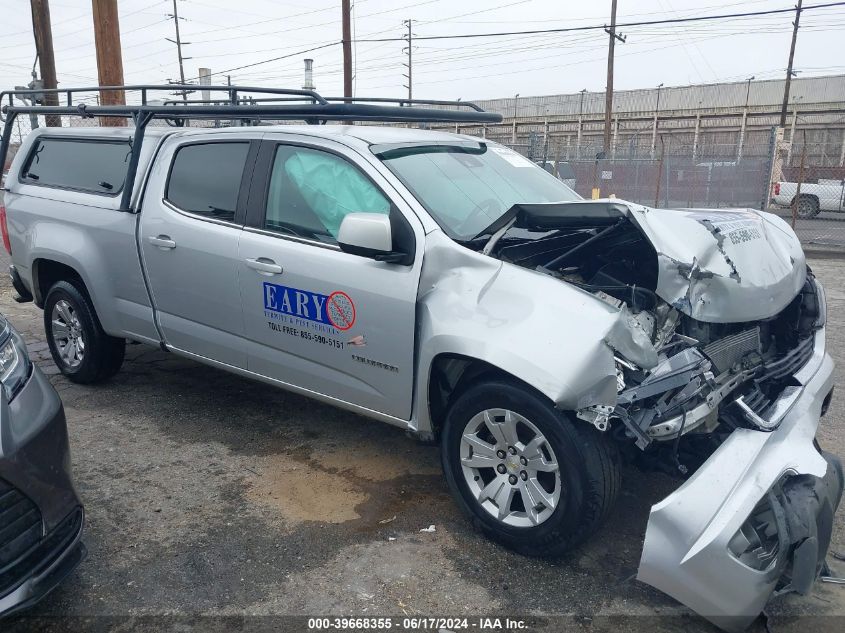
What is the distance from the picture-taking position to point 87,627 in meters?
2.65

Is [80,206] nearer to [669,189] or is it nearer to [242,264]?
[242,264]

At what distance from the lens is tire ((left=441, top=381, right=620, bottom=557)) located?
111 inches

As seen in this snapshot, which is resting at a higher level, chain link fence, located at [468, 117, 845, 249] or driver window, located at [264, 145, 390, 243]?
driver window, located at [264, 145, 390, 243]

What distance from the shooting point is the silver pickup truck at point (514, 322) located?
2594 mm

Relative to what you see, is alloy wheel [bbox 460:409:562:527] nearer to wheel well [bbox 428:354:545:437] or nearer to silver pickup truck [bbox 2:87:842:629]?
silver pickup truck [bbox 2:87:842:629]

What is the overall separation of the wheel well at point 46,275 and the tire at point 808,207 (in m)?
20.5

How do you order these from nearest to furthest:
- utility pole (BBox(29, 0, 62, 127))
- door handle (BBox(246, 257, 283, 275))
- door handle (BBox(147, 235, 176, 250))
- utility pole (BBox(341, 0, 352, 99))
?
door handle (BBox(246, 257, 283, 275)) → door handle (BBox(147, 235, 176, 250)) → utility pole (BBox(29, 0, 62, 127)) → utility pole (BBox(341, 0, 352, 99))

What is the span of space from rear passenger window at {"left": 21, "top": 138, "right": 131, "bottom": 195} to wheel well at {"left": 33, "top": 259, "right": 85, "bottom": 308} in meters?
0.58

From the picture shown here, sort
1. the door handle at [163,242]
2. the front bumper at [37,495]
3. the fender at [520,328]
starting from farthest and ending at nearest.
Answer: the door handle at [163,242], the fender at [520,328], the front bumper at [37,495]

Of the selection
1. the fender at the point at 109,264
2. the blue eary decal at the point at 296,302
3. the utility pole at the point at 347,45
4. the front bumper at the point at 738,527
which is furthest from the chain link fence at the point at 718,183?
the front bumper at the point at 738,527

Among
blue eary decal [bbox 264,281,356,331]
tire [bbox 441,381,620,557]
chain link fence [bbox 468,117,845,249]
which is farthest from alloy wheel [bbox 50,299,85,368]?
chain link fence [bbox 468,117,845,249]

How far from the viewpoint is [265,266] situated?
12.4 feet

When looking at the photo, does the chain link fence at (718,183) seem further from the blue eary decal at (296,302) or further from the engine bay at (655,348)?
the blue eary decal at (296,302)

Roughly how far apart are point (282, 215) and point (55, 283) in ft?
7.68
